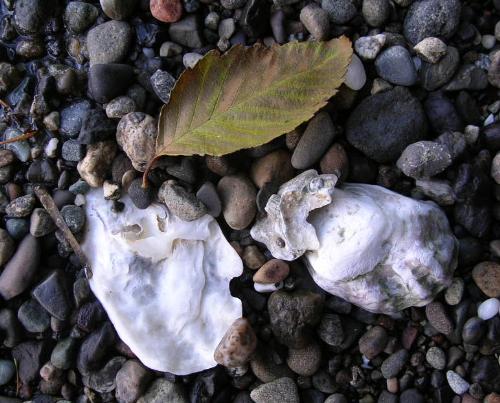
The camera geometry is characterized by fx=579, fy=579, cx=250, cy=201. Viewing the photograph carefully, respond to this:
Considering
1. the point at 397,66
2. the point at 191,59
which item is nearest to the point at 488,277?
the point at 397,66

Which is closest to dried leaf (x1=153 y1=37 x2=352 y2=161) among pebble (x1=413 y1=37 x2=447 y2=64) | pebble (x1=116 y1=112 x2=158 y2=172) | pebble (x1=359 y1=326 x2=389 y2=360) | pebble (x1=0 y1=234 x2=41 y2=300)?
pebble (x1=116 y1=112 x2=158 y2=172)

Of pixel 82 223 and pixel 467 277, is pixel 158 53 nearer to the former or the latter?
pixel 82 223

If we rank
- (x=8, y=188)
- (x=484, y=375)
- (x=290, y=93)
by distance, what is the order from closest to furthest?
(x=290, y=93) → (x=484, y=375) → (x=8, y=188)

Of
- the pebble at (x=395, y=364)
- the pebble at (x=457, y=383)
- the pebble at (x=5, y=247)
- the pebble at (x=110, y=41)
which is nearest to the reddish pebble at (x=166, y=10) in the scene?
the pebble at (x=110, y=41)

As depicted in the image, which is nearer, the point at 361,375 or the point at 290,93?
the point at 290,93

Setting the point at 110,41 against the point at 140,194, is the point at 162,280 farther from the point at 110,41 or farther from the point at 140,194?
the point at 110,41

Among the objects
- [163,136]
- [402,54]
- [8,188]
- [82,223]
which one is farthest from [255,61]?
[8,188]

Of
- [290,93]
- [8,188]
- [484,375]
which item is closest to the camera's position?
[290,93]

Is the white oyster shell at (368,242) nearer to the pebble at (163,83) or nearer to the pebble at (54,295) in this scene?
the pebble at (163,83)
